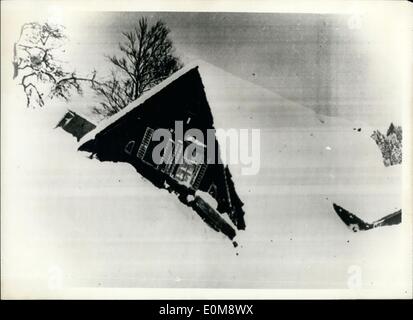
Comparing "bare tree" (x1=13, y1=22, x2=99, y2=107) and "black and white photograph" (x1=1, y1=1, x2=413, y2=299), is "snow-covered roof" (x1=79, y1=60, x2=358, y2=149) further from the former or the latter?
"bare tree" (x1=13, y1=22, x2=99, y2=107)

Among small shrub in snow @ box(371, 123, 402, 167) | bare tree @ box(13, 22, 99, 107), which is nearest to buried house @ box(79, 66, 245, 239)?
bare tree @ box(13, 22, 99, 107)

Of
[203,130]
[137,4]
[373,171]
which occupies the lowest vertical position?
[373,171]

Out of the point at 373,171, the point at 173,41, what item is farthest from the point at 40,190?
the point at 373,171

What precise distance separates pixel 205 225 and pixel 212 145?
14.7 inches

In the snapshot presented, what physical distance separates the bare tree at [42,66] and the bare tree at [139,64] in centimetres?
10

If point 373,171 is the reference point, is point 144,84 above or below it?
above

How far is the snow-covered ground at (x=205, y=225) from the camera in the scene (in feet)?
5.68

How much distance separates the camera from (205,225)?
5.74 feet

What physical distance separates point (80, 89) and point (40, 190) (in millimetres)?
502

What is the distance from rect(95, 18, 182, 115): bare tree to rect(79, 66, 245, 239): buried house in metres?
0.04

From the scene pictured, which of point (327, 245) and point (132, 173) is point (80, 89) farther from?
point (327, 245)

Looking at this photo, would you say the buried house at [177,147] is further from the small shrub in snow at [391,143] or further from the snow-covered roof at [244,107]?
the small shrub in snow at [391,143]

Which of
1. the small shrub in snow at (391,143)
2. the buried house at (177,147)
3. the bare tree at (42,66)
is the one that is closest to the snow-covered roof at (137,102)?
the buried house at (177,147)
